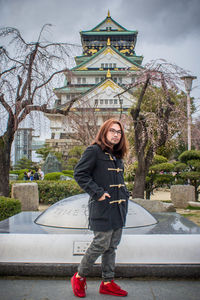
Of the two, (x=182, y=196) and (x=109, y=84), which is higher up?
(x=109, y=84)

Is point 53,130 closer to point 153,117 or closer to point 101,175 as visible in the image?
point 153,117

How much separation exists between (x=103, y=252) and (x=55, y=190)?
7.49m

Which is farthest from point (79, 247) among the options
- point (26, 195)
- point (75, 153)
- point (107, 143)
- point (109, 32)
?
point (109, 32)

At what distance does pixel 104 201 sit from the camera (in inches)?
104

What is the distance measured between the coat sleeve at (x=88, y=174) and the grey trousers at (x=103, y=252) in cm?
36

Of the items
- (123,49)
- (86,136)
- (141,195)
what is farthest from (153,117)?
(123,49)

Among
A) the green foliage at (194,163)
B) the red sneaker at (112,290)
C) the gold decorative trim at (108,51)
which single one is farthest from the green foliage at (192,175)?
the gold decorative trim at (108,51)

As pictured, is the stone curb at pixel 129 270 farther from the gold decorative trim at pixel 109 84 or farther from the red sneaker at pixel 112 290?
the gold decorative trim at pixel 109 84

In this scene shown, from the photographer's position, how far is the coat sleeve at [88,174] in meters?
2.59

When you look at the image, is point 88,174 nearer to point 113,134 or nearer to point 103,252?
point 113,134

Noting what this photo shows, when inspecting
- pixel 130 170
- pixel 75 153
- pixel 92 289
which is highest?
pixel 75 153

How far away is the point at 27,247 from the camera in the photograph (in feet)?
10.6

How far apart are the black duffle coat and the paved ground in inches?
27.6

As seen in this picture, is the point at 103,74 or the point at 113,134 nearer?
the point at 113,134
